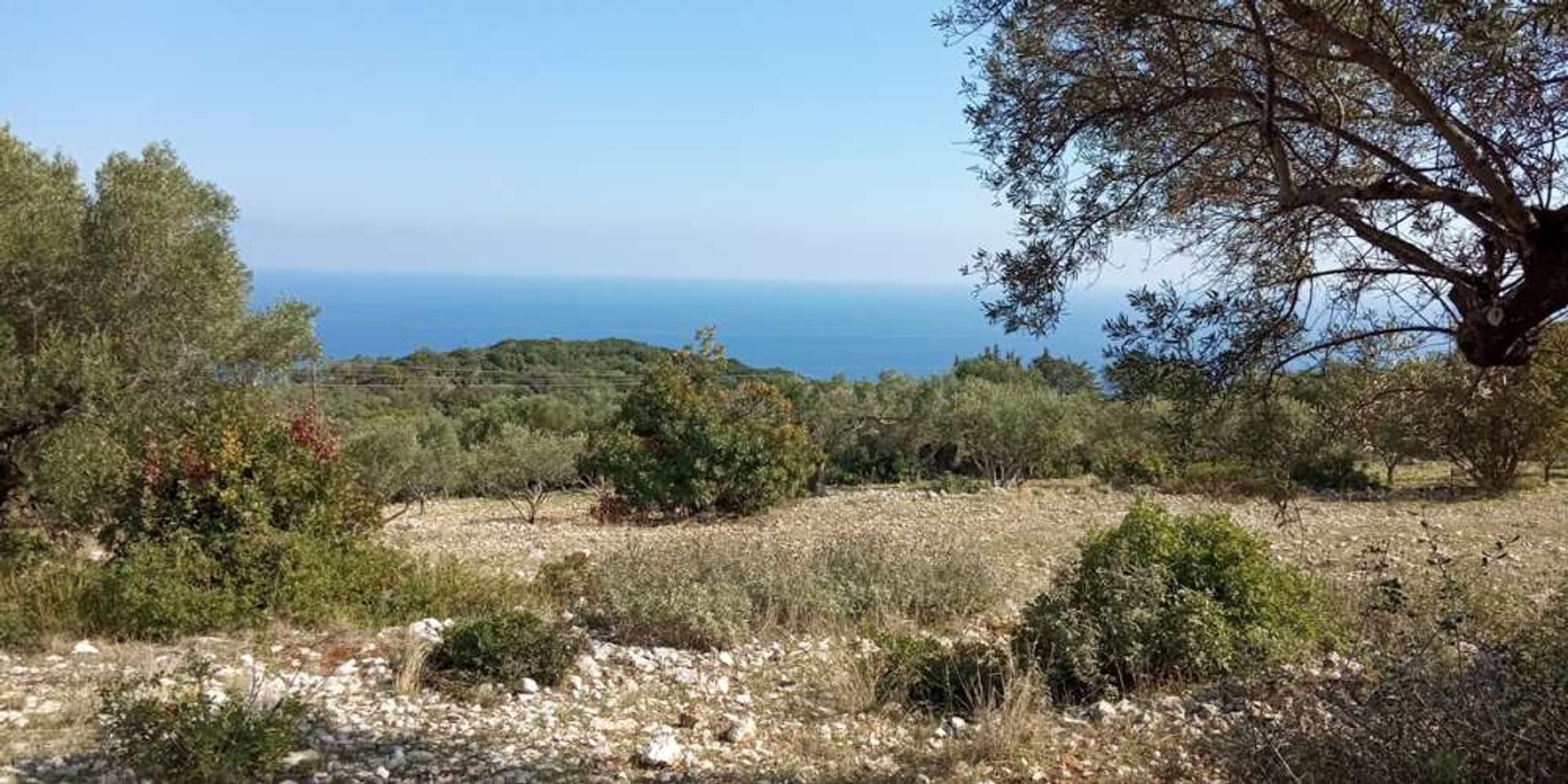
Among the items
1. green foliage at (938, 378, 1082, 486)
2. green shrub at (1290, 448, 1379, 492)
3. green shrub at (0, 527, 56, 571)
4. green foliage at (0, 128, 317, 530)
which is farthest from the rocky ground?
green foliage at (938, 378, 1082, 486)

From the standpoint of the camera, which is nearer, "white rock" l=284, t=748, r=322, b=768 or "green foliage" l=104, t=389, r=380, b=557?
"white rock" l=284, t=748, r=322, b=768

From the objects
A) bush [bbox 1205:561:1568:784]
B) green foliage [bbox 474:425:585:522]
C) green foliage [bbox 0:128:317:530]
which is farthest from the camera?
green foliage [bbox 474:425:585:522]

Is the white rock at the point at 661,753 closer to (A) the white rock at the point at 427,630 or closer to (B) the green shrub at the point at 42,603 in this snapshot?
(A) the white rock at the point at 427,630

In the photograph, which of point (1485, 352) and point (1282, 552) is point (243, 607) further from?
point (1282, 552)

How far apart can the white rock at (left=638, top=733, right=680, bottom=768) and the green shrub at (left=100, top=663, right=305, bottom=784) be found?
1.68 meters

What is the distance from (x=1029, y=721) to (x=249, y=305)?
10.1 m

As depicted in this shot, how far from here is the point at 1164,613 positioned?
6.34 m

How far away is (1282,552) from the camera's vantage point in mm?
11625

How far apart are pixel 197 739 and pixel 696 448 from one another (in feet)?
→ 41.9

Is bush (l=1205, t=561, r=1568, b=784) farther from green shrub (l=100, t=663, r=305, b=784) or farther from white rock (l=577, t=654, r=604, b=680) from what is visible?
green shrub (l=100, t=663, r=305, b=784)

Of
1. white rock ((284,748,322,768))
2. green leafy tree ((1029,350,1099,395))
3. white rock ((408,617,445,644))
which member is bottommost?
white rock ((408,617,445,644))

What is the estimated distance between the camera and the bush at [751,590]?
306 inches

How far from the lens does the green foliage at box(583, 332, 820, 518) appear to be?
55.7 ft

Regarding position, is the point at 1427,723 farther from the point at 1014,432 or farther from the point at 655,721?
the point at 1014,432
